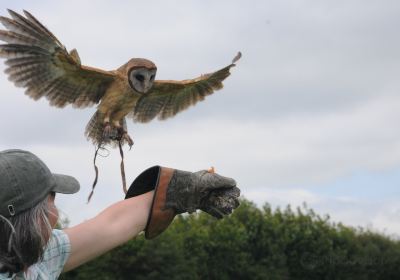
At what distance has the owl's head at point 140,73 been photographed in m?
4.54

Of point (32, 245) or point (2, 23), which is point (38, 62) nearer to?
point (2, 23)

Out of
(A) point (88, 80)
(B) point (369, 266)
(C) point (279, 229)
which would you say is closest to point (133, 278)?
(C) point (279, 229)

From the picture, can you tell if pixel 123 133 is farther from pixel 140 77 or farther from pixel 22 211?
pixel 22 211

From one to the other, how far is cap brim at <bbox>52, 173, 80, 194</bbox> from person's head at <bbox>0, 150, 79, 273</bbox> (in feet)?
0.66

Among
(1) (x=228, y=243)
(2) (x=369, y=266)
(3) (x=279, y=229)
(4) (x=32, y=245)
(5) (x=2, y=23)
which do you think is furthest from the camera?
(2) (x=369, y=266)

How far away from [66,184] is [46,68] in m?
1.88

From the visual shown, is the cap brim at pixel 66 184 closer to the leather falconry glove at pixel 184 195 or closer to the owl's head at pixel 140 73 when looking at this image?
the leather falconry glove at pixel 184 195

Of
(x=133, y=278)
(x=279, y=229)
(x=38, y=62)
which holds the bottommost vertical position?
(x=133, y=278)

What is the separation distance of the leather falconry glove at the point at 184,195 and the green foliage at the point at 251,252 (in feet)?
46.5

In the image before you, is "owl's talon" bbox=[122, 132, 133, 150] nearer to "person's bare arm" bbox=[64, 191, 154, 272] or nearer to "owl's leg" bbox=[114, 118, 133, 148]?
"owl's leg" bbox=[114, 118, 133, 148]

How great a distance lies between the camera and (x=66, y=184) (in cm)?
324

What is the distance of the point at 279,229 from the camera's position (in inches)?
939

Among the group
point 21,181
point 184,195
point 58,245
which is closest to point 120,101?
point 184,195

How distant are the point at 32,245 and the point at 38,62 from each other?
218 cm
